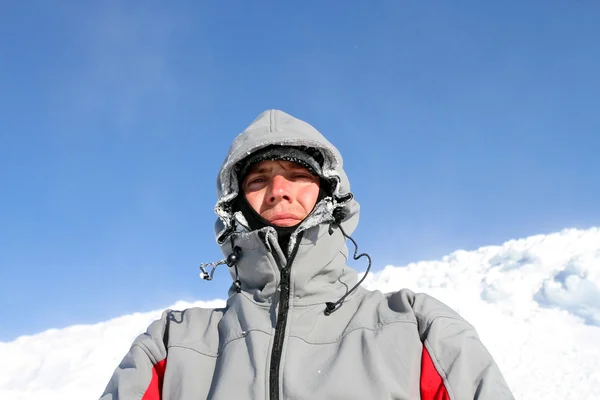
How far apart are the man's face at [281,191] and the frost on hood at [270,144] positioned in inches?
2.3

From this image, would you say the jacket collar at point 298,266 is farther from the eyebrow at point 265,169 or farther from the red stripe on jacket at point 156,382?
the red stripe on jacket at point 156,382

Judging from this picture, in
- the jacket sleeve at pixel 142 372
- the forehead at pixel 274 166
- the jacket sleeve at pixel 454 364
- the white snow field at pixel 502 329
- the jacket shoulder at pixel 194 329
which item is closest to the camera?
the jacket sleeve at pixel 454 364

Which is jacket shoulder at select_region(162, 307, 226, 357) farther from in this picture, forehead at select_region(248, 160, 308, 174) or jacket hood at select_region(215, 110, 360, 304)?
forehead at select_region(248, 160, 308, 174)

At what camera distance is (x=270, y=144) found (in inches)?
82.5

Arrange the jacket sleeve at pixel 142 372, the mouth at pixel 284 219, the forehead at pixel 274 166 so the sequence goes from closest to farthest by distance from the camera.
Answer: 1. the jacket sleeve at pixel 142 372
2. the mouth at pixel 284 219
3. the forehead at pixel 274 166

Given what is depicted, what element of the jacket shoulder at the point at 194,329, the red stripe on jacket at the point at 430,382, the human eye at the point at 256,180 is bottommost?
the red stripe on jacket at the point at 430,382

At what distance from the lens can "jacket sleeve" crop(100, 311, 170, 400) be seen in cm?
174

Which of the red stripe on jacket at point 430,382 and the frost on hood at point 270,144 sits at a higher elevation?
the frost on hood at point 270,144

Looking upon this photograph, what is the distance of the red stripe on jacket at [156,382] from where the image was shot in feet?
5.75

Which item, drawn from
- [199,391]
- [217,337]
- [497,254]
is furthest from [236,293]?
[497,254]

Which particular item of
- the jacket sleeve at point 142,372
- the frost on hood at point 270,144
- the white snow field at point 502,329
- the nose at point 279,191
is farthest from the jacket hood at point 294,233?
the white snow field at point 502,329

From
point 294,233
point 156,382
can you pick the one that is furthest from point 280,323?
point 156,382

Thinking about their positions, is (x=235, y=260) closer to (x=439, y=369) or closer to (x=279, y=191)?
(x=279, y=191)

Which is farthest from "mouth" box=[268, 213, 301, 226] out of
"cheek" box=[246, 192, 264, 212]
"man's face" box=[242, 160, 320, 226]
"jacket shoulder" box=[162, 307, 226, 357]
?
"jacket shoulder" box=[162, 307, 226, 357]
